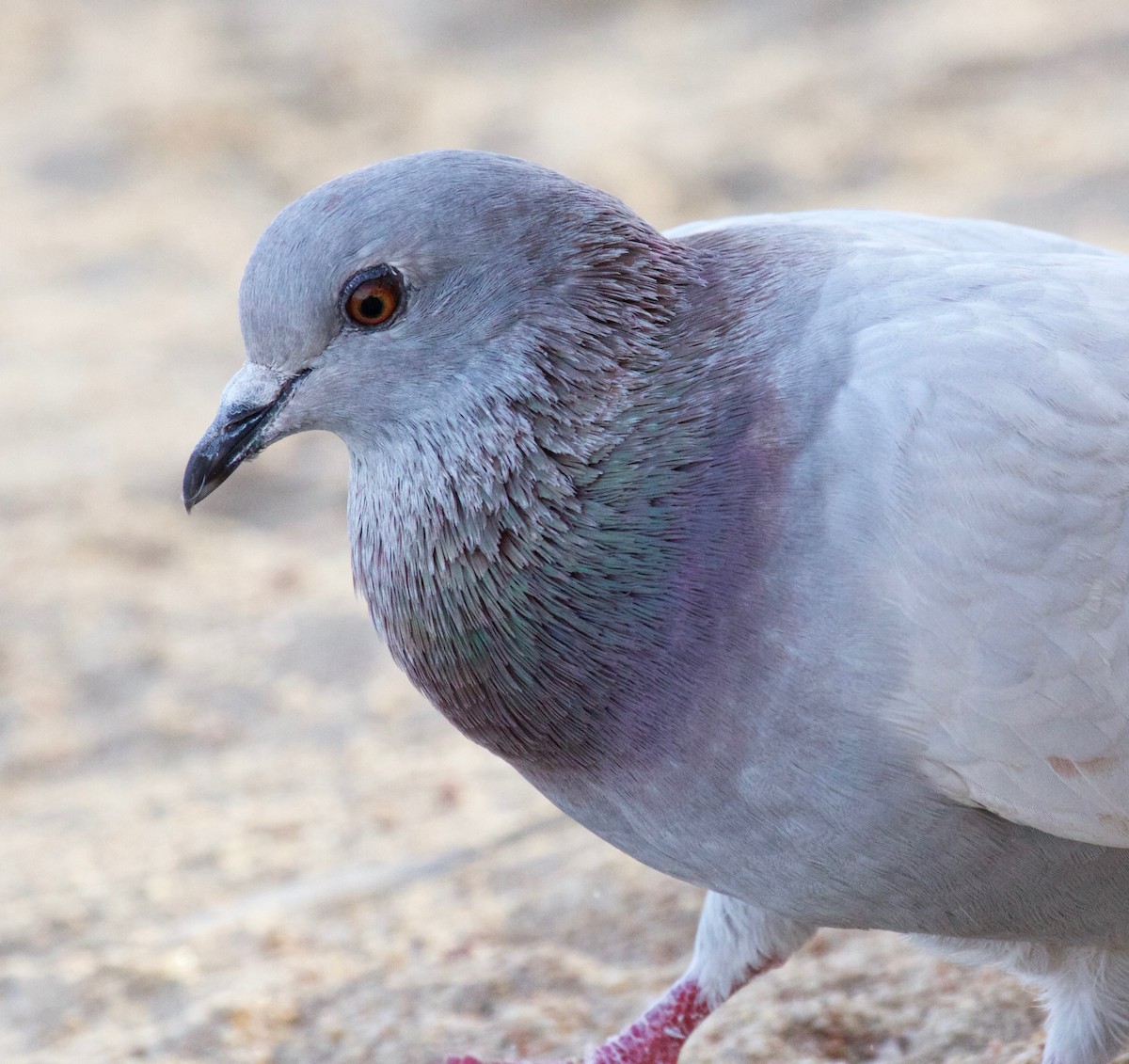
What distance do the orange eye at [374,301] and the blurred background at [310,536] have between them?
1.58 metres

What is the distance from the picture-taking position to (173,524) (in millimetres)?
5496

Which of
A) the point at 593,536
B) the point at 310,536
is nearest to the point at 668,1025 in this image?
the point at 593,536

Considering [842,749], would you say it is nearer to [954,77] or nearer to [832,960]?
[832,960]

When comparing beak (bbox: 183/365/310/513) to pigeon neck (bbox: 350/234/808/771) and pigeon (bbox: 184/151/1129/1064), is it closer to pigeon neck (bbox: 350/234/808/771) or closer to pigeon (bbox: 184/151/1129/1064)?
pigeon (bbox: 184/151/1129/1064)

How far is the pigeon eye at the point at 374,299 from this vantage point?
2375 mm

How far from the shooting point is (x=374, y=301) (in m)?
2.39

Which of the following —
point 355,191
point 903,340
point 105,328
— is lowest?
point 903,340

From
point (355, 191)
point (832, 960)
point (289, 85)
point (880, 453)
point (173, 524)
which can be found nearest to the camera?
point (880, 453)

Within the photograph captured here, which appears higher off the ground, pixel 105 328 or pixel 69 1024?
pixel 105 328

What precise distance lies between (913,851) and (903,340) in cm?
77

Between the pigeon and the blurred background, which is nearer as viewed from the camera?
the pigeon

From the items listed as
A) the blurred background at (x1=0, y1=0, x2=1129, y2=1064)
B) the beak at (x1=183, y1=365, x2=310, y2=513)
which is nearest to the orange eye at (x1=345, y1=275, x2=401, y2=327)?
the beak at (x1=183, y1=365, x2=310, y2=513)

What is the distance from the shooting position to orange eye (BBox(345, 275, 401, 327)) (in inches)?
93.6

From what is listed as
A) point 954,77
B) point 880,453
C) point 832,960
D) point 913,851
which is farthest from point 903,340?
point 954,77
